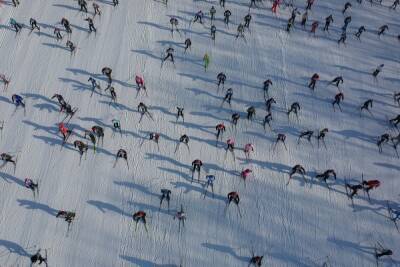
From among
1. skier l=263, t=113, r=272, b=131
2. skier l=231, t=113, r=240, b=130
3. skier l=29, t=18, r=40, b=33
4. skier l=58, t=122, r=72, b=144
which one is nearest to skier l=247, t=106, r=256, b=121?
skier l=231, t=113, r=240, b=130

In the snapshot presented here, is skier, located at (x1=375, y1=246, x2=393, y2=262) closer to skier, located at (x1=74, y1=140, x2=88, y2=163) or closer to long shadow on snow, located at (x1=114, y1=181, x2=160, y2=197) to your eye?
long shadow on snow, located at (x1=114, y1=181, x2=160, y2=197)

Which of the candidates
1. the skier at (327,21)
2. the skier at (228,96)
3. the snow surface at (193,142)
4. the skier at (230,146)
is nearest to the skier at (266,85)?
the snow surface at (193,142)

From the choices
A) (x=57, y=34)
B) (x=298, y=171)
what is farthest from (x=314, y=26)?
(x=57, y=34)

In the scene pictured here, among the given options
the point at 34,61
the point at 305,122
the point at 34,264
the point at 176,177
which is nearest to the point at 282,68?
the point at 305,122

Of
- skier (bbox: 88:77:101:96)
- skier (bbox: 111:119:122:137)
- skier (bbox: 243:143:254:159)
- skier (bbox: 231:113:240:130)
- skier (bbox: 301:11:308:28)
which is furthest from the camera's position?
skier (bbox: 301:11:308:28)

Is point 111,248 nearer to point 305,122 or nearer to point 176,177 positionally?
point 176,177

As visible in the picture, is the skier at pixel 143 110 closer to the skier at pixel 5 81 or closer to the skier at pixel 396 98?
the skier at pixel 5 81
